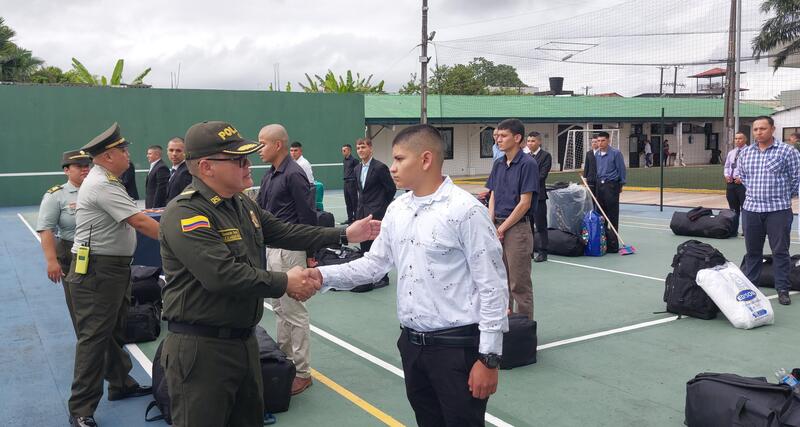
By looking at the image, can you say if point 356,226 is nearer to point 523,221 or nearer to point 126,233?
point 126,233

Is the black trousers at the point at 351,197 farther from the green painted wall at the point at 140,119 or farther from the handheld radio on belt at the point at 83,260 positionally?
the green painted wall at the point at 140,119

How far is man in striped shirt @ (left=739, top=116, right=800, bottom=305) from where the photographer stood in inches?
290

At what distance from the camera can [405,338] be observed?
3219mm

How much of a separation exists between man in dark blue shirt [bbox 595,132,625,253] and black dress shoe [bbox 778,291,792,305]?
3.77 metres

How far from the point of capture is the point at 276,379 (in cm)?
473

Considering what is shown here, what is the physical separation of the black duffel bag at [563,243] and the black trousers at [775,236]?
3.26m

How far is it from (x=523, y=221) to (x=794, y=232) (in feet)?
32.4

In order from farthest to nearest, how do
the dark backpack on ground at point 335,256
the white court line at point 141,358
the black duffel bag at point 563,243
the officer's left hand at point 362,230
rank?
the black duffel bag at point 563,243
the dark backpack on ground at point 335,256
the white court line at point 141,358
the officer's left hand at point 362,230

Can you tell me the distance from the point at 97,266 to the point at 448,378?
277 centimetres

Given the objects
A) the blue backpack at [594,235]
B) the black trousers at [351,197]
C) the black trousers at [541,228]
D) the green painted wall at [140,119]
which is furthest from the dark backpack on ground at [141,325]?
the green painted wall at [140,119]

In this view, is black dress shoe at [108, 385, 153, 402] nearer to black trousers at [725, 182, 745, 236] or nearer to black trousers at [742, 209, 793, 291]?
black trousers at [742, 209, 793, 291]

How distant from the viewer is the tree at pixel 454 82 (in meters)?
52.2

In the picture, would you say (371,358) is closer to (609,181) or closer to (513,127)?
(513,127)

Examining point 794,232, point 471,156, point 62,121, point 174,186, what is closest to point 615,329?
point 174,186
